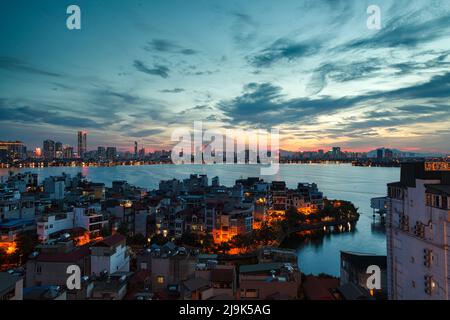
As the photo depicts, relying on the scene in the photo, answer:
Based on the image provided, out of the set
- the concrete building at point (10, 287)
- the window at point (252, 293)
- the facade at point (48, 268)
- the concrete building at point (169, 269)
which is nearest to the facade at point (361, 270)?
the window at point (252, 293)

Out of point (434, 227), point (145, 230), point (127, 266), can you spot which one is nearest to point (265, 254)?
point (127, 266)

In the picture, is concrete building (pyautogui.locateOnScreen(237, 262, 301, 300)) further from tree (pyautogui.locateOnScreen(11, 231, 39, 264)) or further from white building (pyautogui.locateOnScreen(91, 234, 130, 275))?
tree (pyautogui.locateOnScreen(11, 231, 39, 264))

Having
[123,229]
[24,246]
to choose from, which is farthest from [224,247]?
[24,246]

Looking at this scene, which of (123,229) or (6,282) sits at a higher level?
(6,282)

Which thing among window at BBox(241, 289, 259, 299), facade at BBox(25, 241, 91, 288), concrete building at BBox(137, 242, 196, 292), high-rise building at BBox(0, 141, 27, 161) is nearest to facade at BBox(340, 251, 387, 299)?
window at BBox(241, 289, 259, 299)

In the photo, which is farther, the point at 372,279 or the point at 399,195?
the point at 372,279

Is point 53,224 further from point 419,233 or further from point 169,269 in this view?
point 419,233

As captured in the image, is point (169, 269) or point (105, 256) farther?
point (105, 256)
